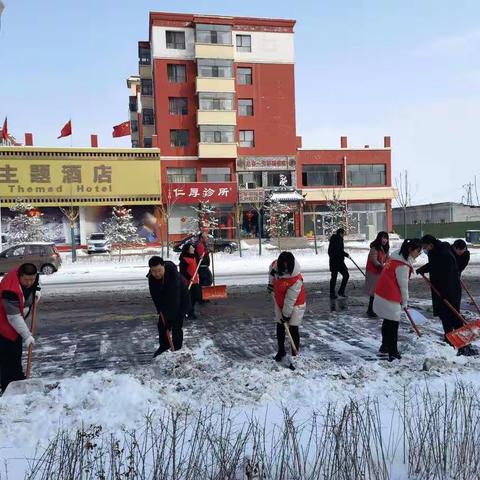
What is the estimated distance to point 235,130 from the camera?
39531 millimetres

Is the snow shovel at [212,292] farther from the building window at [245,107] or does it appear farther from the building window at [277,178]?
the building window at [245,107]

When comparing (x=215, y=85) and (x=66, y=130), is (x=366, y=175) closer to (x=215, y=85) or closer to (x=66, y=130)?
(x=215, y=85)

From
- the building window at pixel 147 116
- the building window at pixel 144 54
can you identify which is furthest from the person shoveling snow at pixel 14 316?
the building window at pixel 144 54

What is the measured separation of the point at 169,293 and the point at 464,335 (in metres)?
3.78

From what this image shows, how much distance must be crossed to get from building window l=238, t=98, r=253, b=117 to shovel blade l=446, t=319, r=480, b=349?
35.8 m

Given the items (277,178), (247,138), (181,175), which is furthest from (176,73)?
(277,178)

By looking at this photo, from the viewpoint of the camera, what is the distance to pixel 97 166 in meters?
36.0

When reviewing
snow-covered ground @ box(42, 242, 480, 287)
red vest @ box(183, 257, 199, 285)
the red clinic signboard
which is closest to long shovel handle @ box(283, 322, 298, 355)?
red vest @ box(183, 257, 199, 285)

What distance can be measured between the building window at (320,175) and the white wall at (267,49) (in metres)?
9.01

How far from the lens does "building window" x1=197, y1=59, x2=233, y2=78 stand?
128 feet

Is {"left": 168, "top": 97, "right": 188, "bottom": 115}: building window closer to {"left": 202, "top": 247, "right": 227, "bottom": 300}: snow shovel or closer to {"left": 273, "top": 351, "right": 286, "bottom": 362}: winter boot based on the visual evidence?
{"left": 202, "top": 247, "right": 227, "bottom": 300}: snow shovel

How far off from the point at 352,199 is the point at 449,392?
38.2 metres

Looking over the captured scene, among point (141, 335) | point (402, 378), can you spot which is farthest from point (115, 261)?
point (402, 378)

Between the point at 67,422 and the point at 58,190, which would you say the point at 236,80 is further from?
the point at 67,422
